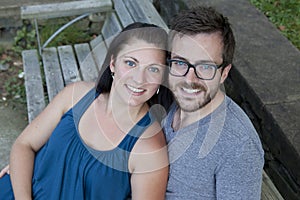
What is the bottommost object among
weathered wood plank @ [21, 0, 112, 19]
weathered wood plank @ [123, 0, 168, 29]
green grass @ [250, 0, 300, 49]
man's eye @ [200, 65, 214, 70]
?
green grass @ [250, 0, 300, 49]

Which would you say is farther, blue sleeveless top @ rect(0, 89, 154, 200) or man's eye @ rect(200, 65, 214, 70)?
blue sleeveless top @ rect(0, 89, 154, 200)

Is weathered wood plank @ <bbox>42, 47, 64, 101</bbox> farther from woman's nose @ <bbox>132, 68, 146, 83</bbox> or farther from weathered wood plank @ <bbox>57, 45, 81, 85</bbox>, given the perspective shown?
woman's nose @ <bbox>132, 68, 146, 83</bbox>

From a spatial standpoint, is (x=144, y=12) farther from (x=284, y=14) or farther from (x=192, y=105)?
(x=192, y=105)

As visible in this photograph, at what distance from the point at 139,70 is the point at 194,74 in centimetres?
23

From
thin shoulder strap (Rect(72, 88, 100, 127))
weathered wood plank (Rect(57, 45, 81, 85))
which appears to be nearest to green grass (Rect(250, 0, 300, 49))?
weathered wood plank (Rect(57, 45, 81, 85))

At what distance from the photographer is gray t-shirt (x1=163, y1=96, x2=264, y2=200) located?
1.73 meters

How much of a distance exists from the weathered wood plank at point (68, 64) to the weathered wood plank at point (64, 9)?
31 cm

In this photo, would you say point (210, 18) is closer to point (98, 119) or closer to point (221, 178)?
point (221, 178)

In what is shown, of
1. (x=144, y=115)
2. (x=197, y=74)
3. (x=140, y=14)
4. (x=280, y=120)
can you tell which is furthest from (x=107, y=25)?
(x=197, y=74)

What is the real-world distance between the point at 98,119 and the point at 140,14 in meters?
1.88

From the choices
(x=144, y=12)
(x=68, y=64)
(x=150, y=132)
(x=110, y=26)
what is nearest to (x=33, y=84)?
(x=68, y=64)

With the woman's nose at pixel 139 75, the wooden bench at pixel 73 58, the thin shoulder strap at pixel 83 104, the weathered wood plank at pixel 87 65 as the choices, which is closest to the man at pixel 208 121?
the woman's nose at pixel 139 75

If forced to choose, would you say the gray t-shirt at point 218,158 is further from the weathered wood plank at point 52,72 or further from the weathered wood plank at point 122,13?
the weathered wood plank at point 122,13

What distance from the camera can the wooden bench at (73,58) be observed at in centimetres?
385
